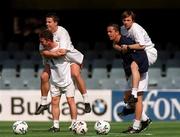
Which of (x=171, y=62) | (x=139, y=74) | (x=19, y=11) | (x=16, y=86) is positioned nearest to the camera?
(x=139, y=74)

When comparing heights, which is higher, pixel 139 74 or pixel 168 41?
pixel 168 41

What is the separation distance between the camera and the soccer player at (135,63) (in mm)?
12547

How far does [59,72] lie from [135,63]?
1.20m

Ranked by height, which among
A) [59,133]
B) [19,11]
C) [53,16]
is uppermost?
[19,11]

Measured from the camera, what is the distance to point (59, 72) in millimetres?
12953

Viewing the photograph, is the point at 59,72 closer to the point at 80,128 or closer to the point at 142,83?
the point at 80,128

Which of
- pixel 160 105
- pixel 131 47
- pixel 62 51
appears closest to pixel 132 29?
pixel 131 47

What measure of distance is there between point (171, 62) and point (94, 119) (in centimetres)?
389

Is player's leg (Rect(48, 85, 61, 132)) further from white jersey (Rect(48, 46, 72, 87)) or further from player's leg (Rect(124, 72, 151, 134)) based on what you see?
player's leg (Rect(124, 72, 151, 134))

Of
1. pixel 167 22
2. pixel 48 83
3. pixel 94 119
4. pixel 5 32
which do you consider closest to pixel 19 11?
pixel 5 32

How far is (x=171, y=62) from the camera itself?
20672mm

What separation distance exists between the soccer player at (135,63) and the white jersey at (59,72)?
876 millimetres

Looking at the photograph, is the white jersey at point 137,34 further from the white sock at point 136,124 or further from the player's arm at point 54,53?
the white sock at point 136,124

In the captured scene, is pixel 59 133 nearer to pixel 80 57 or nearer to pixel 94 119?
pixel 80 57
